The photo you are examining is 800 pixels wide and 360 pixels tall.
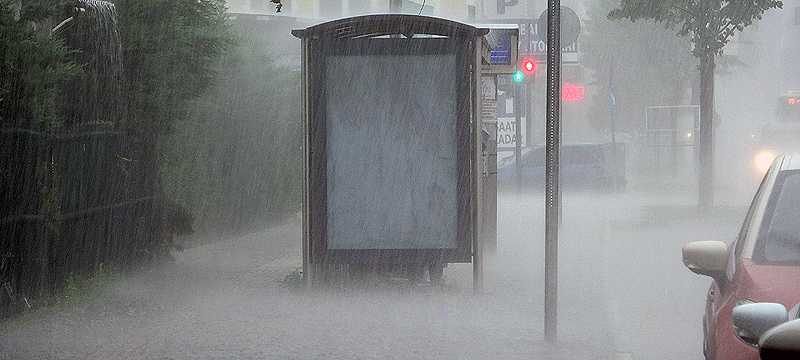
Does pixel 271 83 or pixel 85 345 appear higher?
pixel 271 83

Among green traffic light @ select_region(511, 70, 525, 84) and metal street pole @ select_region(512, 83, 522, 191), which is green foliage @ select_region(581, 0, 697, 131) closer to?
metal street pole @ select_region(512, 83, 522, 191)

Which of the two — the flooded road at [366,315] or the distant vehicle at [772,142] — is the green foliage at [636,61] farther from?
the flooded road at [366,315]

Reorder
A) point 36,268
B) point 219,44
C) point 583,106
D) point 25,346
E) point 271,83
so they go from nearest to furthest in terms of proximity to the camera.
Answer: point 25,346 < point 36,268 < point 219,44 < point 271,83 < point 583,106

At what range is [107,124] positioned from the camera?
14.0m

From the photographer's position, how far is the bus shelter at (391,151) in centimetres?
1400

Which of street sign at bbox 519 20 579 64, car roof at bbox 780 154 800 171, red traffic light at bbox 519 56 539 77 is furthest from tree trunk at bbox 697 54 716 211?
car roof at bbox 780 154 800 171

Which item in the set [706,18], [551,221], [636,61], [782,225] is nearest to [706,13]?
[706,18]

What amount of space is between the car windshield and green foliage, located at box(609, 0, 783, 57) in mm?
18073

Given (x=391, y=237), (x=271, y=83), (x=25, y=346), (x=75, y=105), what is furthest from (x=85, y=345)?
(x=271, y=83)

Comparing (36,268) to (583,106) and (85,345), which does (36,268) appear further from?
(583,106)

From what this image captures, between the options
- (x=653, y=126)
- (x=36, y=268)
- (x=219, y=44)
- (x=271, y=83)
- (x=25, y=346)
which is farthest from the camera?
(x=653, y=126)

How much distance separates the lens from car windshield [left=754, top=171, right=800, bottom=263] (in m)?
6.10

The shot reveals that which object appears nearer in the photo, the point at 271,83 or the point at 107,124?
the point at 107,124

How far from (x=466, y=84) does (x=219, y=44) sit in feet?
8.82
